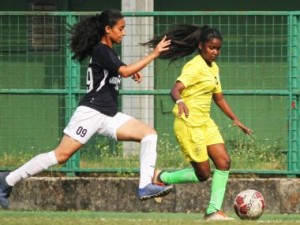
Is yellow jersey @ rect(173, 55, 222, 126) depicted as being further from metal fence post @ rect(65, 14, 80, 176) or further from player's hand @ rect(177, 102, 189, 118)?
metal fence post @ rect(65, 14, 80, 176)

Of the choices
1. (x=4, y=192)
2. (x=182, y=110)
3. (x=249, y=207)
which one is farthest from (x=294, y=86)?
(x=4, y=192)

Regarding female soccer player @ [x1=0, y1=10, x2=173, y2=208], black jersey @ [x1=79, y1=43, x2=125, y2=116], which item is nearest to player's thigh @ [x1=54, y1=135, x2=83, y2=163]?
female soccer player @ [x1=0, y1=10, x2=173, y2=208]

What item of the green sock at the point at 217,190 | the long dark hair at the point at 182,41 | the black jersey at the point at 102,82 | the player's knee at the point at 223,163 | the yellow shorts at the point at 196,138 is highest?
the long dark hair at the point at 182,41

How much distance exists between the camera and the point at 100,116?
43.1 feet

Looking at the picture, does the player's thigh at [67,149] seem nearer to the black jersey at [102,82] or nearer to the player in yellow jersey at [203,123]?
the black jersey at [102,82]

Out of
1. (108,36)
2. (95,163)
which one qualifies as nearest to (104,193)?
(95,163)

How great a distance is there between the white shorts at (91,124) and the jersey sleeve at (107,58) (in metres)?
0.46

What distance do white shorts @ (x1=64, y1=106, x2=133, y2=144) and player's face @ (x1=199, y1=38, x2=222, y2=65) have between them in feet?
3.70

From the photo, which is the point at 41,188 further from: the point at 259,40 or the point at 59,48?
the point at 259,40

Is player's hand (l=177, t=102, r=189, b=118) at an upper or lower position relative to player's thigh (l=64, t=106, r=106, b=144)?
upper

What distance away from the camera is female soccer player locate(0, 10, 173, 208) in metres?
13.0

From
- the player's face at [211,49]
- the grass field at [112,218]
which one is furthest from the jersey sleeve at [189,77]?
the grass field at [112,218]

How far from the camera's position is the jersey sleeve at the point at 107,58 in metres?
13.0

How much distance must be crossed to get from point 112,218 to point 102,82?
64.7 inches
